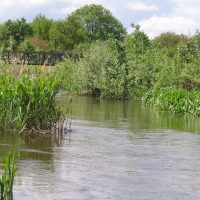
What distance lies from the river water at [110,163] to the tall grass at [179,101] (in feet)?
18.4

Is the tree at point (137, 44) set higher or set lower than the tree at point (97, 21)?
lower

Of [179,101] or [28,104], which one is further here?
[179,101]

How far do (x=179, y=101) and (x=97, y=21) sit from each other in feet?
320

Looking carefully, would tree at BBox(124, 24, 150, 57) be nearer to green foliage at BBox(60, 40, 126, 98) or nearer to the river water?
green foliage at BBox(60, 40, 126, 98)

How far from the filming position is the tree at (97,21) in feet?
409

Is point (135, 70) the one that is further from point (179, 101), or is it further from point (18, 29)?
point (18, 29)

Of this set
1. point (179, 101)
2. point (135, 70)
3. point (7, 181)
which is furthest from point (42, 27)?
point (7, 181)

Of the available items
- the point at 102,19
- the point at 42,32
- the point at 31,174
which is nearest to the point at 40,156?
the point at 31,174

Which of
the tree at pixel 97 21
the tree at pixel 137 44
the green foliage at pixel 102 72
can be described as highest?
the tree at pixel 97 21

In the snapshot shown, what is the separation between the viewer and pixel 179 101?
29.9 metres

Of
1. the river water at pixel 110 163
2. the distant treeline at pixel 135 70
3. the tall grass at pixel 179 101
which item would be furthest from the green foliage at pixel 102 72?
the river water at pixel 110 163

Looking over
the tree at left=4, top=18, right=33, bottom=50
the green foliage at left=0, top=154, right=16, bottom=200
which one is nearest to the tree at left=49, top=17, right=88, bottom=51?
the tree at left=4, top=18, right=33, bottom=50

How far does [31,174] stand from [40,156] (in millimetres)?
2527

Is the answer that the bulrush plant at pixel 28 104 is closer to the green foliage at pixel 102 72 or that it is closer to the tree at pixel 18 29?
the green foliage at pixel 102 72
